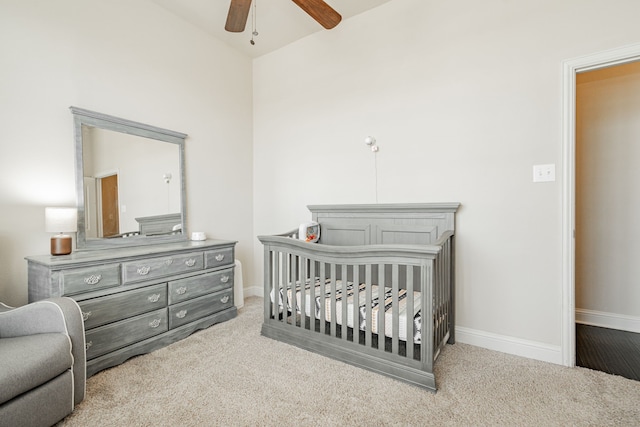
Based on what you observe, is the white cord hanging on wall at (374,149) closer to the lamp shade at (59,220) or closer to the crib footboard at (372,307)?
the crib footboard at (372,307)

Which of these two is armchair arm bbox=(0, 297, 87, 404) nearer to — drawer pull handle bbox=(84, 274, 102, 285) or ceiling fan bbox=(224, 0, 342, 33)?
drawer pull handle bbox=(84, 274, 102, 285)

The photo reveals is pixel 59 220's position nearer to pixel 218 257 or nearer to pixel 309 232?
pixel 218 257

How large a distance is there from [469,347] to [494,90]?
6.29ft

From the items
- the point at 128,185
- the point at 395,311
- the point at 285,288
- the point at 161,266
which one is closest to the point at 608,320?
the point at 395,311

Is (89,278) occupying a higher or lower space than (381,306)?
higher

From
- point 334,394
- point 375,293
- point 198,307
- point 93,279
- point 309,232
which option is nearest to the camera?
point 334,394

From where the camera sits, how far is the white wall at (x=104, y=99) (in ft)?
6.42

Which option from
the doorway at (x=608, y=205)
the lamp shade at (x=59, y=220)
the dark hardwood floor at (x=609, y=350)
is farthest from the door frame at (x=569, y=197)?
the lamp shade at (x=59, y=220)

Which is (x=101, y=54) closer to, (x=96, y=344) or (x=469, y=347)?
(x=96, y=344)

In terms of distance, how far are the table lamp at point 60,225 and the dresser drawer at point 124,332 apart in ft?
1.95

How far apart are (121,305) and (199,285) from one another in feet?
1.96

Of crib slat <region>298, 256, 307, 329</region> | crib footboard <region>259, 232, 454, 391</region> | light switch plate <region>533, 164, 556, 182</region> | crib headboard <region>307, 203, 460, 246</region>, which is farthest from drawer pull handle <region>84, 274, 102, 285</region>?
light switch plate <region>533, 164, 556, 182</region>

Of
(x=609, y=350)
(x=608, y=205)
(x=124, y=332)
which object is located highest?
(x=608, y=205)

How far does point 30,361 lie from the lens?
1288 mm
